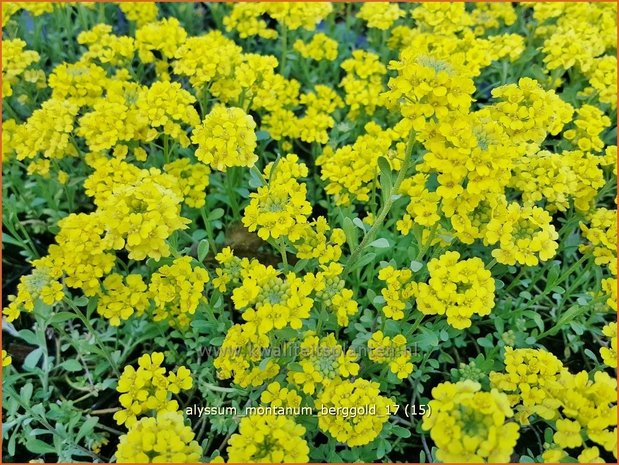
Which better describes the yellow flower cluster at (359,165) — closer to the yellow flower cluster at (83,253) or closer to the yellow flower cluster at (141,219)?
the yellow flower cluster at (141,219)

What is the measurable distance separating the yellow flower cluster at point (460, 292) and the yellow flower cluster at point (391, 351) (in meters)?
0.25

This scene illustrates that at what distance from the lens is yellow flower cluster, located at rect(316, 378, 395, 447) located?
2.12m

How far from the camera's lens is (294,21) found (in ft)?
11.4

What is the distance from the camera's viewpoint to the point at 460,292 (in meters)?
2.20

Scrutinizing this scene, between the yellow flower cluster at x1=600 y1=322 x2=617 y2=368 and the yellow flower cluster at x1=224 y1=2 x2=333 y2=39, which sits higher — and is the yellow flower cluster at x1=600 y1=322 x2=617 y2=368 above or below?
below

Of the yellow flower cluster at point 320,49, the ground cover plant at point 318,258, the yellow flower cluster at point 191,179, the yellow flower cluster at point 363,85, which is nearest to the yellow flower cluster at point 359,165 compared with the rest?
the ground cover plant at point 318,258

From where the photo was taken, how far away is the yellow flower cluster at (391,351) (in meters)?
2.37

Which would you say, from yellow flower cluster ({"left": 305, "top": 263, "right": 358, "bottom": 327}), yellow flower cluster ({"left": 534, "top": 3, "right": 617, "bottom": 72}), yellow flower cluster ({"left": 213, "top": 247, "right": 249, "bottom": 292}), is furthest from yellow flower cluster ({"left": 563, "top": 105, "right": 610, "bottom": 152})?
yellow flower cluster ({"left": 213, "top": 247, "right": 249, "bottom": 292})

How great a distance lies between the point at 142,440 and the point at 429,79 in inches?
58.3

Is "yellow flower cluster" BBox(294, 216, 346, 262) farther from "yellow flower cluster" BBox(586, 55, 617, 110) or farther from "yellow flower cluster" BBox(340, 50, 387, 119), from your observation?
"yellow flower cluster" BBox(586, 55, 617, 110)

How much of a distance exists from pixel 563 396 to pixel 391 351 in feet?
2.11

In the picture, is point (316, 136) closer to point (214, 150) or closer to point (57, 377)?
point (214, 150)

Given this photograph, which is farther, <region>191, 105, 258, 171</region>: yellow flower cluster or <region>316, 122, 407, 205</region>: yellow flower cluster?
<region>316, 122, 407, 205</region>: yellow flower cluster

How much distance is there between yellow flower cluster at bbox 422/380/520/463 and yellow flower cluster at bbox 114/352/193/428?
38.2 inches
